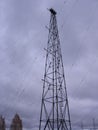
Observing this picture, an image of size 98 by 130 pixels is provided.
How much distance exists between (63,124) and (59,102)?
338 centimetres

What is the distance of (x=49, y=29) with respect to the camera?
43.8 metres

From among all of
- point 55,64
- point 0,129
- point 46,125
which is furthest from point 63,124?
point 0,129

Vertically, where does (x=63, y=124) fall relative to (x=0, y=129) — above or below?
below

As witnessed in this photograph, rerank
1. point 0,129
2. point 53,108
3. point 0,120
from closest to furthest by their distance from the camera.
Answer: point 53,108, point 0,129, point 0,120

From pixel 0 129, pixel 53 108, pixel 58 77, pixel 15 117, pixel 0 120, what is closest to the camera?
pixel 53 108

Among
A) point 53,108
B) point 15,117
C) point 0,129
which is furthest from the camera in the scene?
point 15,117

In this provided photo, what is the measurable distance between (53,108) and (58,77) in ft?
16.7

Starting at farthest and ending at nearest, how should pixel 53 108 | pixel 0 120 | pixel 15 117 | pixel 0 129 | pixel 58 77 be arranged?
1. pixel 15 117
2. pixel 0 120
3. pixel 0 129
4. pixel 58 77
5. pixel 53 108

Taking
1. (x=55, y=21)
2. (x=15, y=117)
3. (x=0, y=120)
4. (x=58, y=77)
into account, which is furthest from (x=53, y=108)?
(x=15, y=117)

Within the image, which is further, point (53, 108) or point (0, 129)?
point (0, 129)

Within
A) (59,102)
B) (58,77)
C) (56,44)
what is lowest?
(59,102)

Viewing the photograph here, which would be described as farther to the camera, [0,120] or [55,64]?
[0,120]

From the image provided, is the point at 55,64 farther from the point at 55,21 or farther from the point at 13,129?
the point at 13,129

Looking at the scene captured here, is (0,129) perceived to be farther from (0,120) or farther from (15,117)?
(15,117)
